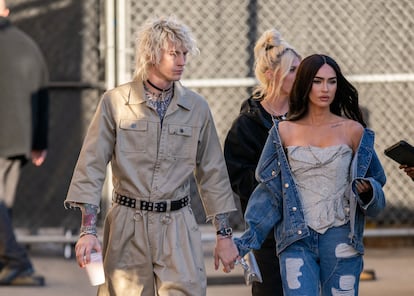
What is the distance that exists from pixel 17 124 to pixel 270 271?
3274mm

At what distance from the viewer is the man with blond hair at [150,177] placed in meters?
5.59

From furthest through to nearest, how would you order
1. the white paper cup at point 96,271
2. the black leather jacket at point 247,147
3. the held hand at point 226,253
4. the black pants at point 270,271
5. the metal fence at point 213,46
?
the metal fence at point 213,46, the black leather jacket at point 247,147, the black pants at point 270,271, the held hand at point 226,253, the white paper cup at point 96,271

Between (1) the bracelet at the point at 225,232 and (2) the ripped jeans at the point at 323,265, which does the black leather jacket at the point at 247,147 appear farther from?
(2) the ripped jeans at the point at 323,265

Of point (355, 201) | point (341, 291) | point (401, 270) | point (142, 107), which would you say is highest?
point (142, 107)

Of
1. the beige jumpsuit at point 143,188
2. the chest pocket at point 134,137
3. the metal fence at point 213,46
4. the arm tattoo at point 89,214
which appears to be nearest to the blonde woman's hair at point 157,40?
the beige jumpsuit at point 143,188

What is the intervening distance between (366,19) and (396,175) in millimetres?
1379

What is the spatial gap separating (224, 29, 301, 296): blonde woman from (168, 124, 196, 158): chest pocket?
2.42 feet

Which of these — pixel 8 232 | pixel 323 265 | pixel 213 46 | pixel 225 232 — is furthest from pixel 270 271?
pixel 213 46

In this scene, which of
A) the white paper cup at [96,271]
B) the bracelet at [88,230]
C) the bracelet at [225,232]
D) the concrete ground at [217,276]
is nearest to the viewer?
the white paper cup at [96,271]

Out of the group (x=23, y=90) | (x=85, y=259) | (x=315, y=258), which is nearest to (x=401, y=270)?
(x=23, y=90)

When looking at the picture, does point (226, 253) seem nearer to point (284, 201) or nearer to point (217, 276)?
point (284, 201)

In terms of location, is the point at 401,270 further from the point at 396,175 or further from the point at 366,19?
the point at 366,19

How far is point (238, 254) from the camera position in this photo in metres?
5.67

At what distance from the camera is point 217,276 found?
894cm
